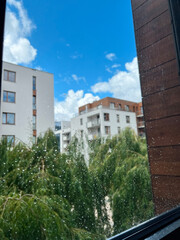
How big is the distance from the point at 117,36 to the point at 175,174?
0.87m

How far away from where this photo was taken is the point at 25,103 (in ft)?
2.10

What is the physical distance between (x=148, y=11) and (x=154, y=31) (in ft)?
0.46

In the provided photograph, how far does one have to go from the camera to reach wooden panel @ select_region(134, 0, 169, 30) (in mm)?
1033

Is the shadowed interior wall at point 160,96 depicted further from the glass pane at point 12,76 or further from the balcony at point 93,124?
the glass pane at point 12,76

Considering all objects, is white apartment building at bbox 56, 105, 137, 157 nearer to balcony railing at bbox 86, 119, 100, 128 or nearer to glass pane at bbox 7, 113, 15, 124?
balcony railing at bbox 86, 119, 100, 128

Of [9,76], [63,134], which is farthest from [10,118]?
[63,134]

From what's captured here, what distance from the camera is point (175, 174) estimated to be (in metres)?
0.93

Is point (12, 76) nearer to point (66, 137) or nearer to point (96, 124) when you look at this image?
point (66, 137)

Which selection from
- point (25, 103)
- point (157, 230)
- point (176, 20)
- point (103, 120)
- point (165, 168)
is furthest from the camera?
point (103, 120)

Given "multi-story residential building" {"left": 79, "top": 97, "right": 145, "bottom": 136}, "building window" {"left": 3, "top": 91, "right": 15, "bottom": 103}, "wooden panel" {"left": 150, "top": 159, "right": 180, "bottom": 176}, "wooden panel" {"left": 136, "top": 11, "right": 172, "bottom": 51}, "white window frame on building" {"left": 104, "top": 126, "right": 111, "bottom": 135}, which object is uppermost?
"wooden panel" {"left": 136, "top": 11, "right": 172, "bottom": 51}

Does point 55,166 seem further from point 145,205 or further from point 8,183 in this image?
point 145,205

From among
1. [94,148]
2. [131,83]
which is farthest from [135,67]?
Result: [94,148]

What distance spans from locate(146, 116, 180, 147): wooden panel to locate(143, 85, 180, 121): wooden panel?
32 mm

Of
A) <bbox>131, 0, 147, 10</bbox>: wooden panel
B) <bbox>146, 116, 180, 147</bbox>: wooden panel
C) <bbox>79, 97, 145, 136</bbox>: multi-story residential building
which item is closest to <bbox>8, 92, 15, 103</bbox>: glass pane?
<bbox>79, 97, 145, 136</bbox>: multi-story residential building
